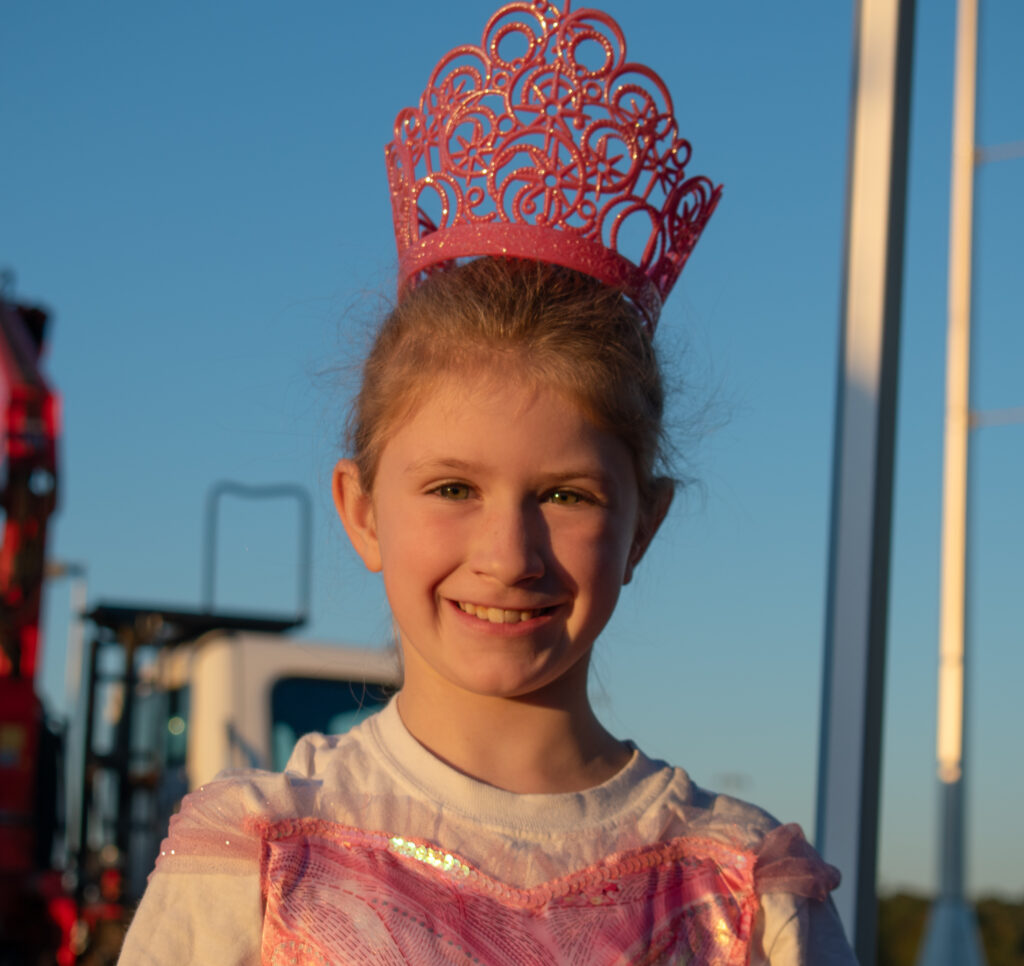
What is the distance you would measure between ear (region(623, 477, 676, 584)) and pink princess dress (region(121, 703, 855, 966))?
26 centimetres

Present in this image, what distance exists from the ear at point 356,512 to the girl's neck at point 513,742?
20cm

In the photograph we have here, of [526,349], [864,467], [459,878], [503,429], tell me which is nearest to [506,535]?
[503,429]

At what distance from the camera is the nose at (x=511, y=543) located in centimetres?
154

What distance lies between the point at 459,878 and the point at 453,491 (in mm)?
411

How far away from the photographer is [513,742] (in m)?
1.64

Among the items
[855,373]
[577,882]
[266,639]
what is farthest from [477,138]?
[266,639]

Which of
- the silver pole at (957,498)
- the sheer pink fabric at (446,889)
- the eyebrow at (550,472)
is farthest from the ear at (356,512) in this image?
the silver pole at (957,498)

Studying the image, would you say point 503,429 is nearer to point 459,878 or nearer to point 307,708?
point 459,878

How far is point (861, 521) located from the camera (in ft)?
7.08

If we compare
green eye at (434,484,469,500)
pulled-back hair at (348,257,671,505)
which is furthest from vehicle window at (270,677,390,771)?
green eye at (434,484,469,500)

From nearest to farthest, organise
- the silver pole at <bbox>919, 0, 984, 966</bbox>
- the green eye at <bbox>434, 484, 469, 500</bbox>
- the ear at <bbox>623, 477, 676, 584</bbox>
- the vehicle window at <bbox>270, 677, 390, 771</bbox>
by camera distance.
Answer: the green eye at <bbox>434, 484, 469, 500</bbox>, the ear at <bbox>623, 477, 676, 584</bbox>, the vehicle window at <bbox>270, 677, 390, 771</bbox>, the silver pole at <bbox>919, 0, 984, 966</bbox>

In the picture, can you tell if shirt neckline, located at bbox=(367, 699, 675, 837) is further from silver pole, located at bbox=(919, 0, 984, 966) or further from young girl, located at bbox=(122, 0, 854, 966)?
silver pole, located at bbox=(919, 0, 984, 966)

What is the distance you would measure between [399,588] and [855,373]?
0.92 meters

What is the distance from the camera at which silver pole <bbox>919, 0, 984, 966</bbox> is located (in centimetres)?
627
